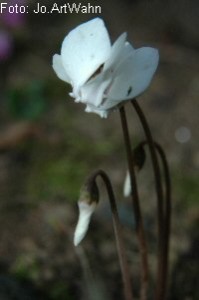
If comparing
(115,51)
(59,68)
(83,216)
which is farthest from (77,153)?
(115,51)

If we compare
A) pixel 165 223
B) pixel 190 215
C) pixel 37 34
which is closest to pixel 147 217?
pixel 190 215

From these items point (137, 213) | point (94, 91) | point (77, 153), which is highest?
point (94, 91)

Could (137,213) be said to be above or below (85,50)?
below

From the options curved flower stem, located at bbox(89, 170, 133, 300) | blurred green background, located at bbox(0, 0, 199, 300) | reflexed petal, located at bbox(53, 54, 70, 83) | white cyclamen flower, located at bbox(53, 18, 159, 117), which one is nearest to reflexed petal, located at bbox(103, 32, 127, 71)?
white cyclamen flower, located at bbox(53, 18, 159, 117)

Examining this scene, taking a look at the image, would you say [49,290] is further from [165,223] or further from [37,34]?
[37,34]

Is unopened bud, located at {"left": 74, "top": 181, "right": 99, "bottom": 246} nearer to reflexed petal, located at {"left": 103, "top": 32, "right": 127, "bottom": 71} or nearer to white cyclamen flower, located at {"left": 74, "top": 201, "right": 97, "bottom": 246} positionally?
white cyclamen flower, located at {"left": 74, "top": 201, "right": 97, "bottom": 246}

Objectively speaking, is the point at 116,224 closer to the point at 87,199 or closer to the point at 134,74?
the point at 87,199
